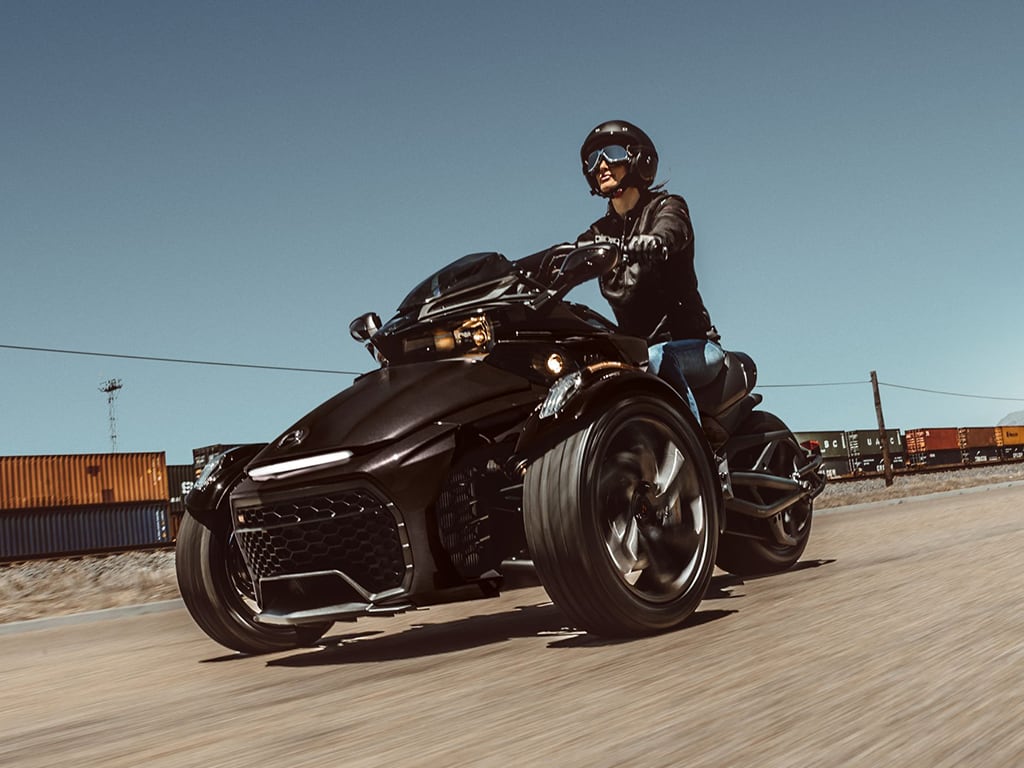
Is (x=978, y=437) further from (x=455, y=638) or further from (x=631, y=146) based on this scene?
(x=455, y=638)

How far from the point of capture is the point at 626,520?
13.7 feet

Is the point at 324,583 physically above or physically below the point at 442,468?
below

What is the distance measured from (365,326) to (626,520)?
186 centimetres

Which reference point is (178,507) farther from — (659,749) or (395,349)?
(659,749)

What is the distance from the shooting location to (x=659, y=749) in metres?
2.05

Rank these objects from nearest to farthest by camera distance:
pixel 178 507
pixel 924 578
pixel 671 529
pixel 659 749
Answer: pixel 659 749 → pixel 671 529 → pixel 924 578 → pixel 178 507

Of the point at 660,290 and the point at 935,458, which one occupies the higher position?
the point at 660,290

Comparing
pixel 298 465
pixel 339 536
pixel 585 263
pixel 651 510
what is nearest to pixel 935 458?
pixel 585 263

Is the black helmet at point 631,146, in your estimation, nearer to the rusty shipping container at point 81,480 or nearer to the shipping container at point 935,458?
the rusty shipping container at point 81,480

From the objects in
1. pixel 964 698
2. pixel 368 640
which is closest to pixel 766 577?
pixel 368 640

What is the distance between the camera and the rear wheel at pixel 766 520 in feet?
A: 20.0

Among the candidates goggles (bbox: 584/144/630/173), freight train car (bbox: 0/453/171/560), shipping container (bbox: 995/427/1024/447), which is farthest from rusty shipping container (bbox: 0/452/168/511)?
shipping container (bbox: 995/427/1024/447)

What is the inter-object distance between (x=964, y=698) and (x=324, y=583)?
248 centimetres

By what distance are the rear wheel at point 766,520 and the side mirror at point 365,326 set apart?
2.16 meters
